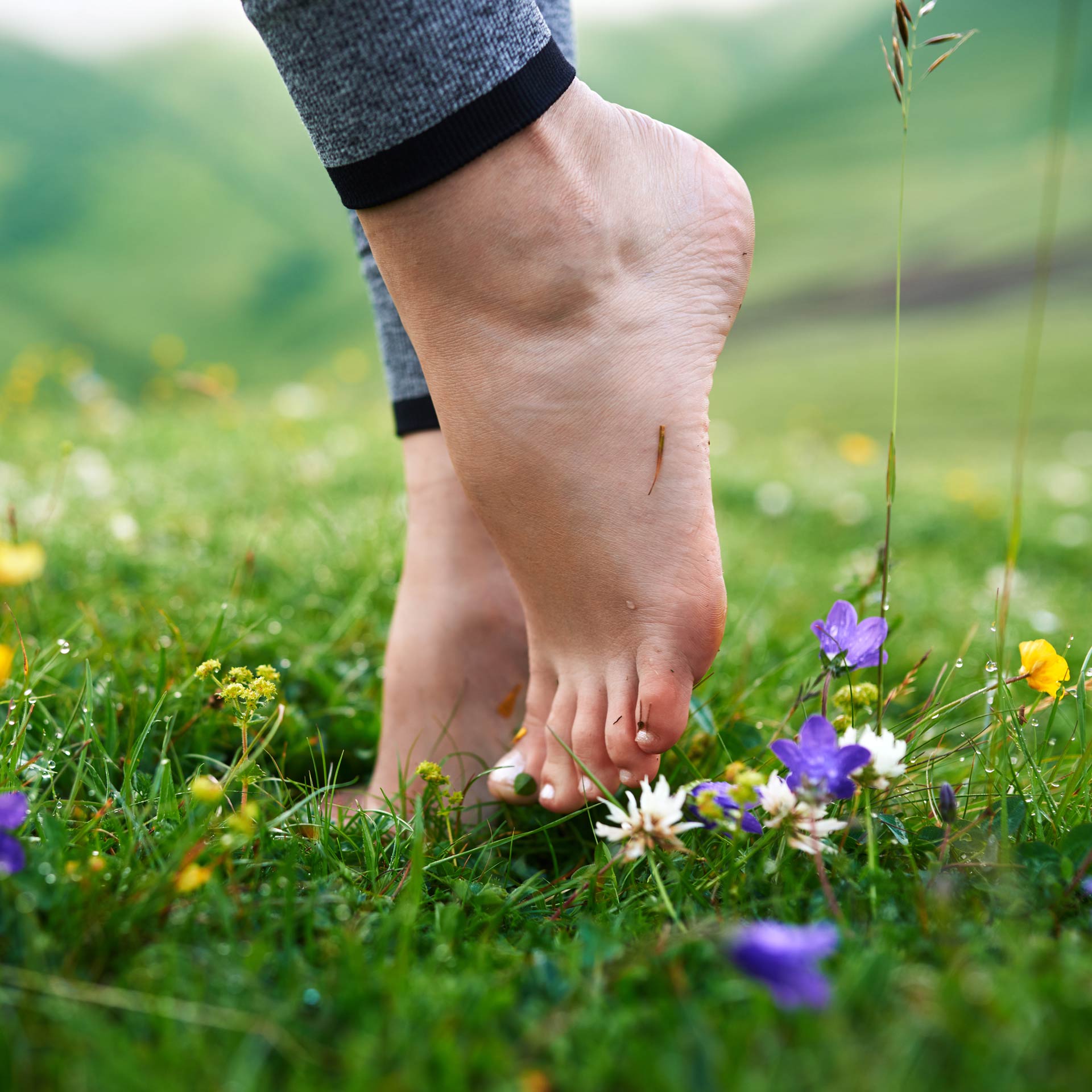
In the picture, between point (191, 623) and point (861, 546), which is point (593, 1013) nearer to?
point (191, 623)

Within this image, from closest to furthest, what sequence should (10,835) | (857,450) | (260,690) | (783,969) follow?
1. (783,969)
2. (10,835)
3. (260,690)
4. (857,450)

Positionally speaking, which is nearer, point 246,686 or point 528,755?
point 246,686

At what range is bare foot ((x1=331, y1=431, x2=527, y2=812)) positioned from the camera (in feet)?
4.23

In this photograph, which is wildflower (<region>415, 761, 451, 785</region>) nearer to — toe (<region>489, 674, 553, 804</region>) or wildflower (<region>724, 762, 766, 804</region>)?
toe (<region>489, 674, 553, 804</region>)

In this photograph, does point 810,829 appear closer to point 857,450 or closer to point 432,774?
point 432,774

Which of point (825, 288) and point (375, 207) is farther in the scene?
point (825, 288)

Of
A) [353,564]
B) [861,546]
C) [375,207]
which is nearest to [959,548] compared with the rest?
[861,546]

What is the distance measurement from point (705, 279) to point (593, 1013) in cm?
94

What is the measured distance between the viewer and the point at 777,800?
2.57 ft

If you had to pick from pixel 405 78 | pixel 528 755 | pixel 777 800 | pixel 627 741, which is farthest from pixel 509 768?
pixel 405 78

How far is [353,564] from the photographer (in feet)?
6.70

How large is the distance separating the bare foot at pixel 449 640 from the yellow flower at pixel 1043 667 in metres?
0.70

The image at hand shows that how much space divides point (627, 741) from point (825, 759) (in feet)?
1.27

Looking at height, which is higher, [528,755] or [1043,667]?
[1043,667]
